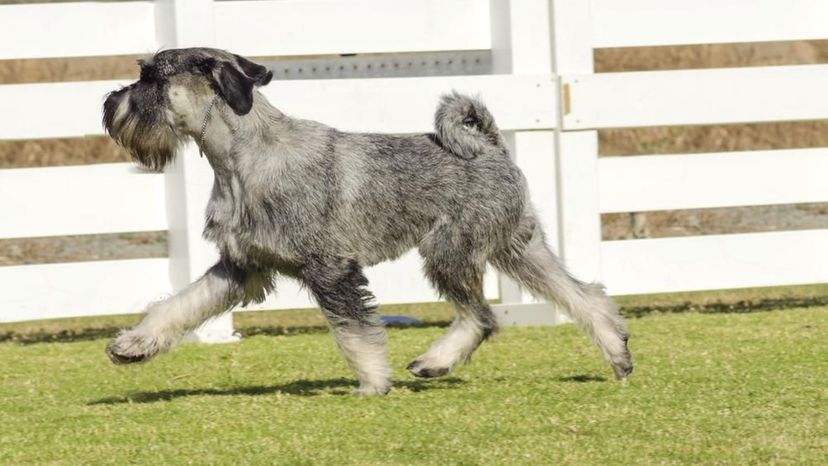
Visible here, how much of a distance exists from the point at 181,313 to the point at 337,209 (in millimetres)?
813

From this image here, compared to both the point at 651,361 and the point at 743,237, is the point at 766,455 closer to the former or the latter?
the point at 651,361

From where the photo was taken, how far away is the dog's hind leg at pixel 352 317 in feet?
23.0

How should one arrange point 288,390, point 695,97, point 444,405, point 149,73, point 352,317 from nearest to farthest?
1. point 444,405
2. point 352,317
3. point 149,73
4. point 288,390
5. point 695,97

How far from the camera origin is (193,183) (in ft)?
31.5

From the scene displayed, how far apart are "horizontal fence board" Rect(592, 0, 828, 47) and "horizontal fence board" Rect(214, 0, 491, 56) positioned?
0.77 metres

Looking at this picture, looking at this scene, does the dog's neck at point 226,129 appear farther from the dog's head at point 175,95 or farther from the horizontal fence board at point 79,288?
the horizontal fence board at point 79,288

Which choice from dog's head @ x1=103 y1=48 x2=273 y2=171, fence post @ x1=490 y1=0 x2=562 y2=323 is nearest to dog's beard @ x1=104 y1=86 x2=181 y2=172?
dog's head @ x1=103 y1=48 x2=273 y2=171

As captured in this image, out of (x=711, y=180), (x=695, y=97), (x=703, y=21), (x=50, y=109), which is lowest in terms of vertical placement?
(x=711, y=180)

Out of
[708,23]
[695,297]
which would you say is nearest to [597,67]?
[695,297]

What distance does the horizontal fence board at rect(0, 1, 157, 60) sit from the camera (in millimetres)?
9781

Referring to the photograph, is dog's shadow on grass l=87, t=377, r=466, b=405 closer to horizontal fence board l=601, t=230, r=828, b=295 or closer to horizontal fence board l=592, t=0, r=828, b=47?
horizontal fence board l=601, t=230, r=828, b=295

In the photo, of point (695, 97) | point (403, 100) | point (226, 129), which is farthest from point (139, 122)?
point (695, 97)

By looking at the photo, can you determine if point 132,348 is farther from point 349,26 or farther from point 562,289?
point 349,26

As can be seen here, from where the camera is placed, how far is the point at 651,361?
8164mm
